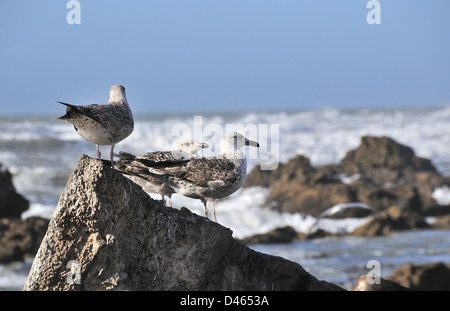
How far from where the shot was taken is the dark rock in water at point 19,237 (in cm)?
1332

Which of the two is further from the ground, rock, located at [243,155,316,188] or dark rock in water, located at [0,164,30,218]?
rock, located at [243,155,316,188]

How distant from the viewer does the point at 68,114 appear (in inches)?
214

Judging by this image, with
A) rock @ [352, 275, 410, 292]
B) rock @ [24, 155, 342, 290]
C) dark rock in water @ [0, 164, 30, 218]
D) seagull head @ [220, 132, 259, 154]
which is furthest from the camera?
dark rock in water @ [0, 164, 30, 218]

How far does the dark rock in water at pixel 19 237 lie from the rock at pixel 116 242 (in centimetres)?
848

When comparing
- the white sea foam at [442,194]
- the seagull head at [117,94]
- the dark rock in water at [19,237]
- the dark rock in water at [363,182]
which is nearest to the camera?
the seagull head at [117,94]

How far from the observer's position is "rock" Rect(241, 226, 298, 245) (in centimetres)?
1609

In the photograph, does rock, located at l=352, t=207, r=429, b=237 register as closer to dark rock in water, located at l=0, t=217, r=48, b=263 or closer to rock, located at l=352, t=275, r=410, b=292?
dark rock in water, located at l=0, t=217, r=48, b=263

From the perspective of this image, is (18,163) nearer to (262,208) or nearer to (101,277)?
(262,208)

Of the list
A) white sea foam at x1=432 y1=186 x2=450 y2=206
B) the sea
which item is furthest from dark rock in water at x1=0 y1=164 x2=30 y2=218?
white sea foam at x1=432 y1=186 x2=450 y2=206

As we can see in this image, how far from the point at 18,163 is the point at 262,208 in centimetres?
1276

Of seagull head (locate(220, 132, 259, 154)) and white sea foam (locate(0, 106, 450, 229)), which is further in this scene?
white sea foam (locate(0, 106, 450, 229))

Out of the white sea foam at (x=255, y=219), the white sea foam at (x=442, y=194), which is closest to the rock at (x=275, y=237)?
the white sea foam at (x=255, y=219)

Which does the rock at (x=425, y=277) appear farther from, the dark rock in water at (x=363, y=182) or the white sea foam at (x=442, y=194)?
the white sea foam at (x=442, y=194)

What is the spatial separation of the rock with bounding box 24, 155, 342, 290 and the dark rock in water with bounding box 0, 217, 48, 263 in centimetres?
848
